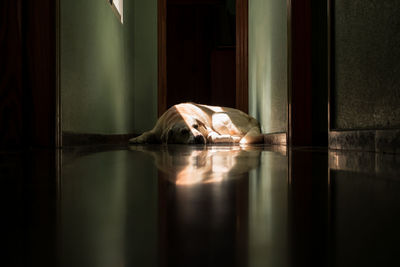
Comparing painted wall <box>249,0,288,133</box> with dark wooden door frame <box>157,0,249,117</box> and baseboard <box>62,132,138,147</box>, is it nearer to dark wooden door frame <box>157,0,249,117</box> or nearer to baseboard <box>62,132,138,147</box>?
dark wooden door frame <box>157,0,249,117</box>

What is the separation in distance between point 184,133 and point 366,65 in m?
1.78

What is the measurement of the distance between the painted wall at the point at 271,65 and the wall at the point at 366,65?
2.89ft

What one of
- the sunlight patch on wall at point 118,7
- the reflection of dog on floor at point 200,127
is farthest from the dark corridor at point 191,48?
the reflection of dog on floor at point 200,127

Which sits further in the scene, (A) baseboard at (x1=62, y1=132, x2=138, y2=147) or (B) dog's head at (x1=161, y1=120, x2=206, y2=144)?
(B) dog's head at (x1=161, y1=120, x2=206, y2=144)

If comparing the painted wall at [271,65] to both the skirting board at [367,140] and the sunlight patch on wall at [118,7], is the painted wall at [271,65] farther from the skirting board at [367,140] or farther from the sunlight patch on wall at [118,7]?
the sunlight patch on wall at [118,7]

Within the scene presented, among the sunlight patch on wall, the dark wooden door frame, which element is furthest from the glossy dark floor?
the dark wooden door frame

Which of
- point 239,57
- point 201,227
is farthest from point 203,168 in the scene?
point 239,57

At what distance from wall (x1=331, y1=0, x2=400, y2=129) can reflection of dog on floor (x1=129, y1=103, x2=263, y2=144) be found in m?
1.46

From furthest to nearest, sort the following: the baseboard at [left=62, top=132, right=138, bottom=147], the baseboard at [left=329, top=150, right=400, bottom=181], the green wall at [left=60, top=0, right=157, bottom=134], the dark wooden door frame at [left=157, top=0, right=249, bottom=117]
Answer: the dark wooden door frame at [left=157, top=0, right=249, bottom=117] < the green wall at [left=60, top=0, right=157, bottom=134] < the baseboard at [left=62, top=132, right=138, bottom=147] < the baseboard at [left=329, top=150, right=400, bottom=181]

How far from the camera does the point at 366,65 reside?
141cm

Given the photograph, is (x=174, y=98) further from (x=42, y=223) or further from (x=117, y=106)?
(x=42, y=223)

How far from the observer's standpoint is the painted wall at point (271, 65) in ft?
8.72

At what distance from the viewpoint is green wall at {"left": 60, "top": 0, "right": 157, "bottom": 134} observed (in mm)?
2537

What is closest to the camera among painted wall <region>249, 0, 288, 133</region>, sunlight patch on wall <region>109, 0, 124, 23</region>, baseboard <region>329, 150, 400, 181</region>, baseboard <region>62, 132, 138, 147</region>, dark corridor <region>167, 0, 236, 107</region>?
baseboard <region>329, 150, 400, 181</region>
